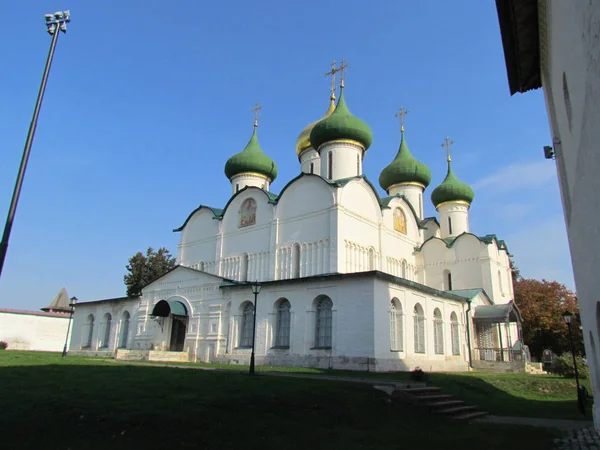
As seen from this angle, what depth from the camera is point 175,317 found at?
77.6ft

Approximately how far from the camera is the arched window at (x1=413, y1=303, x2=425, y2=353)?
19.6 meters

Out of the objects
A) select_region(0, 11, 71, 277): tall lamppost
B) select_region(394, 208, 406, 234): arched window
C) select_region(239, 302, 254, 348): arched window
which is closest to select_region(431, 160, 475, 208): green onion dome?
select_region(394, 208, 406, 234): arched window

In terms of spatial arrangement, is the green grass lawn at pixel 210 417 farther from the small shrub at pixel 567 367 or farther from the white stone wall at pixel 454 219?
the white stone wall at pixel 454 219

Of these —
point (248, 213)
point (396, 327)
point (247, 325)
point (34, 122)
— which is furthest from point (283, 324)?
point (34, 122)

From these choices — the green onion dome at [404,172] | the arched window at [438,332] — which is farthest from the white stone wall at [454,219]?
the arched window at [438,332]

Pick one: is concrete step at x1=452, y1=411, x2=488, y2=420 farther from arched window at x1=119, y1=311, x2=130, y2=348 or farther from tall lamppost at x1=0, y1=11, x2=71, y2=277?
arched window at x1=119, y1=311, x2=130, y2=348

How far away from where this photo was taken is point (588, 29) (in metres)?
3.87

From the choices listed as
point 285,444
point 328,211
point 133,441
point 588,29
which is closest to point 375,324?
point 328,211

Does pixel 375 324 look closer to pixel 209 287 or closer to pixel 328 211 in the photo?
pixel 328 211

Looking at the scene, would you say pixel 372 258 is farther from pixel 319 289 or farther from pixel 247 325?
pixel 247 325

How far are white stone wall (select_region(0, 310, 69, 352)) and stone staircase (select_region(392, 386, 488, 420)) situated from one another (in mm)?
30574

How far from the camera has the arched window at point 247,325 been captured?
66.8 ft

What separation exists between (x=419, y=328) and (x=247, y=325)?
7385 millimetres

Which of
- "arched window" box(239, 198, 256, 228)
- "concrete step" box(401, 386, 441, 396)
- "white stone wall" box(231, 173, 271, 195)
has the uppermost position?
"white stone wall" box(231, 173, 271, 195)
